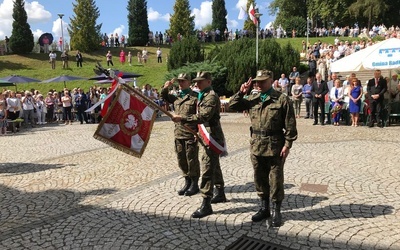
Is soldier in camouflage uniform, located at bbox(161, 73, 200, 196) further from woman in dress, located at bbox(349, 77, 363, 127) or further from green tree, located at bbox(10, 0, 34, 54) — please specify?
green tree, located at bbox(10, 0, 34, 54)

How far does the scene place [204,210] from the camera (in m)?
5.49

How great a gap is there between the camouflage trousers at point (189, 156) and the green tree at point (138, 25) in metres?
44.9

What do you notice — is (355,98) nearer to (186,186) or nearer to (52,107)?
(186,186)

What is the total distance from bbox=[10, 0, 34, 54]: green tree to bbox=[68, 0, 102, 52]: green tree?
16.5 ft

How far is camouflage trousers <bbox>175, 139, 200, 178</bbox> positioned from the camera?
6296mm

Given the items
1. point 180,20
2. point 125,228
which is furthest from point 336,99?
point 180,20

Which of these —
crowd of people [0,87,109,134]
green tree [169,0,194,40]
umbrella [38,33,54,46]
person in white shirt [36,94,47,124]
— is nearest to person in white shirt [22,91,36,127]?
crowd of people [0,87,109,134]

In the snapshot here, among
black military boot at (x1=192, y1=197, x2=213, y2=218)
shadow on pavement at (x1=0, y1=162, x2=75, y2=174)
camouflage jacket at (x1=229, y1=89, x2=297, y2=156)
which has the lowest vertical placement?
shadow on pavement at (x1=0, y1=162, x2=75, y2=174)

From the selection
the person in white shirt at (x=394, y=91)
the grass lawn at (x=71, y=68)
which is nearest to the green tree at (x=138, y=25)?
the grass lawn at (x=71, y=68)

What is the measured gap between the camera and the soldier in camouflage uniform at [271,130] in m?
4.97

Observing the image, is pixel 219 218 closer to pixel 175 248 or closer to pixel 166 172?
pixel 175 248

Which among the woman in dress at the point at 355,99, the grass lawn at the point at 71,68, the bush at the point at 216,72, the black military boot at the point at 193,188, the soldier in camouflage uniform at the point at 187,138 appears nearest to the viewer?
the soldier in camouflage uniform at the point at 187,138

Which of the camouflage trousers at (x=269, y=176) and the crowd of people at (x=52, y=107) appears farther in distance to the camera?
the crowd of people at (x=52, y=107)

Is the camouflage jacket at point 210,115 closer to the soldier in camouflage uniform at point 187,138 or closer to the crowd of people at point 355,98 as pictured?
the soldier in camouflage uniform at point 187,138
